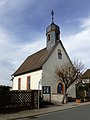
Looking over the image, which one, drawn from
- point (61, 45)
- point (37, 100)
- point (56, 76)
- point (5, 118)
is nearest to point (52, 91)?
point (56, 76)

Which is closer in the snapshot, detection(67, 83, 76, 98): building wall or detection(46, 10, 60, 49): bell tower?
detection(46, 10, 60, 49): bell tower

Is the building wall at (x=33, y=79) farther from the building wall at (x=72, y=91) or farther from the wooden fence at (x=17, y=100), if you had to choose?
the wooden fence at (x=17, y=100)

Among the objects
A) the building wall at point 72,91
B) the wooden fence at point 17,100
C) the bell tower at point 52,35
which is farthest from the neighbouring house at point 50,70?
the wooden fence at point 17,100

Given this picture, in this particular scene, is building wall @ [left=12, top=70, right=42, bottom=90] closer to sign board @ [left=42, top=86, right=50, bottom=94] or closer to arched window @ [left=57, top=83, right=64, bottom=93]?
sign board @ [left=42, top=86, right=50, bottom=94]

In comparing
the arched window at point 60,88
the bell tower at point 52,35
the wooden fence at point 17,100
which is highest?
the bell tower at point 52,35

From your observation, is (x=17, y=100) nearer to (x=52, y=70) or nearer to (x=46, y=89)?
(x=46, y=89)

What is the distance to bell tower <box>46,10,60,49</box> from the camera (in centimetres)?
3478

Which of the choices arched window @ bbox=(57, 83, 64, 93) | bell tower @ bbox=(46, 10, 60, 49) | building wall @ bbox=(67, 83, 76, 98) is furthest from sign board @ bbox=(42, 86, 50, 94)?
bell tower @ bbox=(46, 10, 60, 49)

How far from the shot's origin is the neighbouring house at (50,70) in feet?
104

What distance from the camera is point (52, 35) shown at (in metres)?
35.1

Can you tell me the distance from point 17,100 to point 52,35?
17307 millimetres

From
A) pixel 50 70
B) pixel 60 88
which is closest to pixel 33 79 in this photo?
pixel 50 70

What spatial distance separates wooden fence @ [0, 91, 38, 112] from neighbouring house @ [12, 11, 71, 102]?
28.2 feet

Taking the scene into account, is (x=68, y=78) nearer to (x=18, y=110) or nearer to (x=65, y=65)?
(x=65, y=65)
